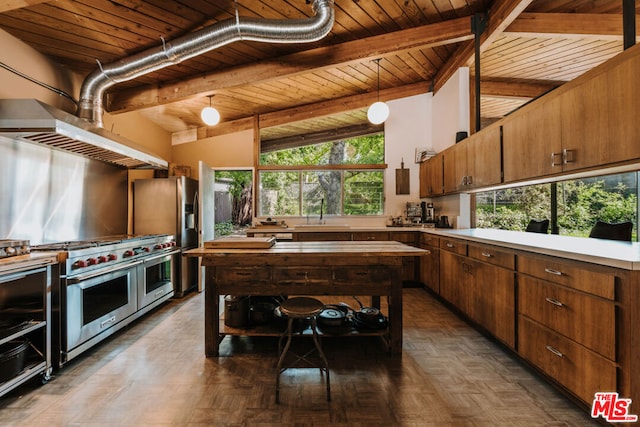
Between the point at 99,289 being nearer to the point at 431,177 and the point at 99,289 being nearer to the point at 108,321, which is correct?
the point at 108,321

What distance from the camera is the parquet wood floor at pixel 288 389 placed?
5.13 ft

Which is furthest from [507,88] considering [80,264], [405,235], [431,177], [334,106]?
[80,264]

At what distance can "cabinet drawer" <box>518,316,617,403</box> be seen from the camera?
1438 millimetres

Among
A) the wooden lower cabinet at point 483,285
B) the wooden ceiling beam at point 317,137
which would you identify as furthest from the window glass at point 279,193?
the wooden lower cabinet at point 483,285

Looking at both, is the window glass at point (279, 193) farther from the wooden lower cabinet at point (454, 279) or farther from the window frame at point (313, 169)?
the wooden lower cabinet at point (454, 279)

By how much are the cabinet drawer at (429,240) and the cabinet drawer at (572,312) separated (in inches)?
61.0

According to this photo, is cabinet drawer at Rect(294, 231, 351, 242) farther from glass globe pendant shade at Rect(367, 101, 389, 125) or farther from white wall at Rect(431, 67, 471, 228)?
glass globe pendant shade at Rect(367, 101, 389, 125)

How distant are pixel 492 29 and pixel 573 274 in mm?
2878

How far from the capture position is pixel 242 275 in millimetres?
2098

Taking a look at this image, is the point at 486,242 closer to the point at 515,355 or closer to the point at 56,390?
the point at 515,355

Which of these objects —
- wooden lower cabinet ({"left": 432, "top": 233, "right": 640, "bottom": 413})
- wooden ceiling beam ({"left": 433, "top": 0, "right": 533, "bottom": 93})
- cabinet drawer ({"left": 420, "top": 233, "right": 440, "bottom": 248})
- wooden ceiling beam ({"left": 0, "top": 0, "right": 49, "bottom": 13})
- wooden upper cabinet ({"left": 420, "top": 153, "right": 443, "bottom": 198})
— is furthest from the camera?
wooden upper cabinet ({"left": 420, "top": 153, "right": 443, "bottom": 198})

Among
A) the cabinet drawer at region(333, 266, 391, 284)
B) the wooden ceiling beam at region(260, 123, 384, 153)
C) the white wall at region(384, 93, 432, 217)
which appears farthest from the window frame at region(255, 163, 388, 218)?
the cabinet drawer at region(333, 266, 391, 284)

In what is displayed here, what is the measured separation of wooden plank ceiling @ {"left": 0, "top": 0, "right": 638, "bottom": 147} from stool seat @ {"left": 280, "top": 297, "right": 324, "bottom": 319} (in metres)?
2.67

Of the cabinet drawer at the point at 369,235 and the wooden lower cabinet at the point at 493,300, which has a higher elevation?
the cabinet drawer at the point at 369,235
